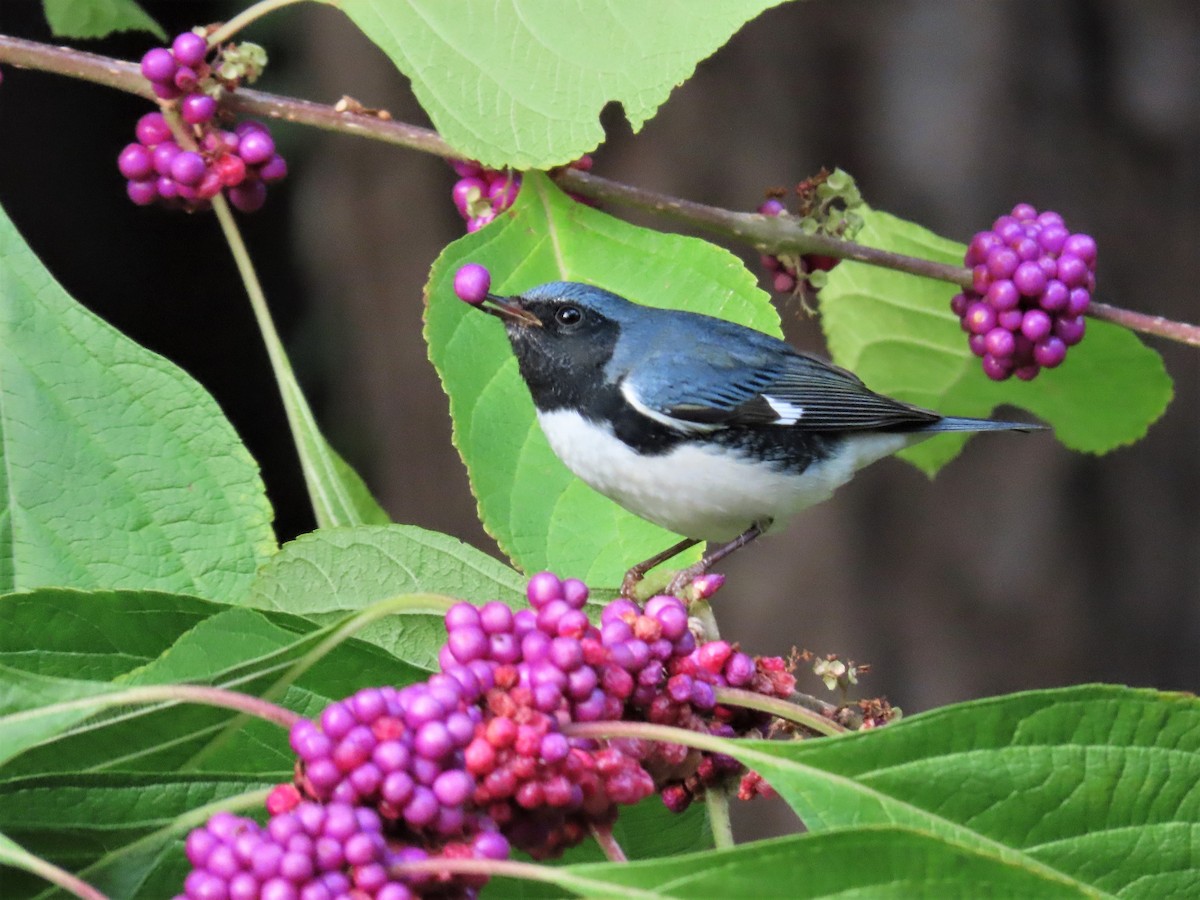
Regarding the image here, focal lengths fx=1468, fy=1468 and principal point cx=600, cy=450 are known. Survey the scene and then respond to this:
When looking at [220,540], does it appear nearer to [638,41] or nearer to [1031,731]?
[638,41]

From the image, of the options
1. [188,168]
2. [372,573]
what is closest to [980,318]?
[372,573]

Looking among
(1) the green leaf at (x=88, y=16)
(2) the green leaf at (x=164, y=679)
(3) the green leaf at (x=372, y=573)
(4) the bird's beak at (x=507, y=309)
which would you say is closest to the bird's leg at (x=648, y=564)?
(3) the green leaf at (x=372, y=573)

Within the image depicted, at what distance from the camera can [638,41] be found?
191 cm

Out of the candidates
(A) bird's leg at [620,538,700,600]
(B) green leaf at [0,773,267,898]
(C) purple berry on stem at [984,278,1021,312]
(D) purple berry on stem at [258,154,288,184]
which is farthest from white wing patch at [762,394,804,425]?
(B) green leaf at [0,773,267,898]

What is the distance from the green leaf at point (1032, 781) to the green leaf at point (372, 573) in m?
0.47

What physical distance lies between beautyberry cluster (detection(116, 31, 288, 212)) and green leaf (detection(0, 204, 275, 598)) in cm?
22

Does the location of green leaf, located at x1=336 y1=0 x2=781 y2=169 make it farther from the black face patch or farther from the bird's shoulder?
the bird's shoulder

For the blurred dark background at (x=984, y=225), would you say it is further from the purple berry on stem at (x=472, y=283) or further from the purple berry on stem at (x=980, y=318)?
the purple berry on stem at (x=472, y=283)

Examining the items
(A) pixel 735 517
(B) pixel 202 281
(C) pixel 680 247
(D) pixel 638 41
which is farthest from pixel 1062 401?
(B) pixel 202 281

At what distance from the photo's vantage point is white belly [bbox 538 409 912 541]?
2.24 metres

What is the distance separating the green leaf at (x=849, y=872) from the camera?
42.1 inches

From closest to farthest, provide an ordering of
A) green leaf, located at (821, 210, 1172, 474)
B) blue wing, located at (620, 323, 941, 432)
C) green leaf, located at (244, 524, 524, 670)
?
green leaf, located at (244, 524, 524, 670) → green leaf, located at (821, 210, 1172, 474) → blue wing, located at (620, 323, 941, 432)

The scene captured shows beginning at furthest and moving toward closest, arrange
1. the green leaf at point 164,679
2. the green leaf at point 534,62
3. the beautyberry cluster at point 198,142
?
the beautyberry cluster at point 198,142
the green leaf at point 534,62
the green leaf at point 164,679

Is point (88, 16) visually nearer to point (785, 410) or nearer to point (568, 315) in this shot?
point (568, 315)
